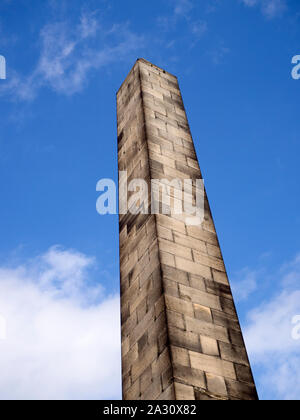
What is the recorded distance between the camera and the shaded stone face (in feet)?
36.4

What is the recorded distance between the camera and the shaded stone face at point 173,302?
11.1m

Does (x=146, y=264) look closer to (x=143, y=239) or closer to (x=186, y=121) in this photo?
(x=143, y=239)

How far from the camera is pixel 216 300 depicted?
43.2 feet

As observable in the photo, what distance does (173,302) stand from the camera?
12102 millimetres

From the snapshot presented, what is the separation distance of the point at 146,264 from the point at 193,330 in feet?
8.37

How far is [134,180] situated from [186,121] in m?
4.85

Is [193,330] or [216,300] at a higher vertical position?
[216,300]

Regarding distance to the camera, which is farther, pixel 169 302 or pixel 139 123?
pixel 139 123

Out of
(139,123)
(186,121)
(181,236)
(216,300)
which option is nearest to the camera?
(216,300)
